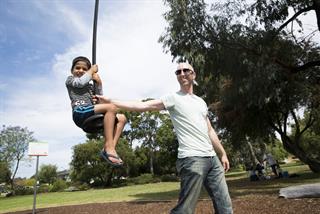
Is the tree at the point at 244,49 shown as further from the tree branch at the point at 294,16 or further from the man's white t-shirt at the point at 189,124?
the man's white t-shirt at the point at 189,124

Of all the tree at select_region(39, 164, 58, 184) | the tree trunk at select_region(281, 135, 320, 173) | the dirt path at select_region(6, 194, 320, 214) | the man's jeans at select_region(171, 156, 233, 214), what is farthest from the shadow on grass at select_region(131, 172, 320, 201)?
the tree at select_region(39, 164, 58, 184)

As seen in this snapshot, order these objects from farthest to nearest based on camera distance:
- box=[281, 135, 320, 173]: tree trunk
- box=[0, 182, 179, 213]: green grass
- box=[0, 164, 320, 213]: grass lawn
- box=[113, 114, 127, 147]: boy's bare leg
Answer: box=[281, 135, 320, 173]: tree trunk → box=[0, 182, 179, 213]: green grass → box=[0, 164, 320, 213]: grass lawn → box=[113, 114, 127, 147]: boy's bare leg

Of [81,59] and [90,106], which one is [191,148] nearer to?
[90,106]

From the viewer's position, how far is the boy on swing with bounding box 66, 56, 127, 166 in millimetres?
3971

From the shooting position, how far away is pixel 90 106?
4070 millimetres

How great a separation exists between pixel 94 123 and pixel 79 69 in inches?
29.1

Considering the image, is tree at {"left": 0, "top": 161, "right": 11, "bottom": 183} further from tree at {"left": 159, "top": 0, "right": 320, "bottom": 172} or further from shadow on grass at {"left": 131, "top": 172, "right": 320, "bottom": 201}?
tree at {"left": 159, "top": 0, "right": 320, "bottom": 172}

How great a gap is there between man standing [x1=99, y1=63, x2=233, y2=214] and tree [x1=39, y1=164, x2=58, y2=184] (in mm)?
74387

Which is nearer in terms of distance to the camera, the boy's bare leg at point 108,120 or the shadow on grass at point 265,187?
the boy's bare leg at point 108,120

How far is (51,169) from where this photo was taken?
7494 centimetres

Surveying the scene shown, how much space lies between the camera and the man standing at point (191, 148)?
3561 millimetres

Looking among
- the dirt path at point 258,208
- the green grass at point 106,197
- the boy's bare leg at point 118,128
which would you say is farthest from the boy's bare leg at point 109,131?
the green grass at point 106,197

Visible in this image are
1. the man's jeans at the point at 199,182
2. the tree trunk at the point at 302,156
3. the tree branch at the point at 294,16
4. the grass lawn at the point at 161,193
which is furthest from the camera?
the tree trunk at the point at 302,156

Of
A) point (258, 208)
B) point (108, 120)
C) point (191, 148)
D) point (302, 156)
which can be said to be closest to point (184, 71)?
point (191, 148)
